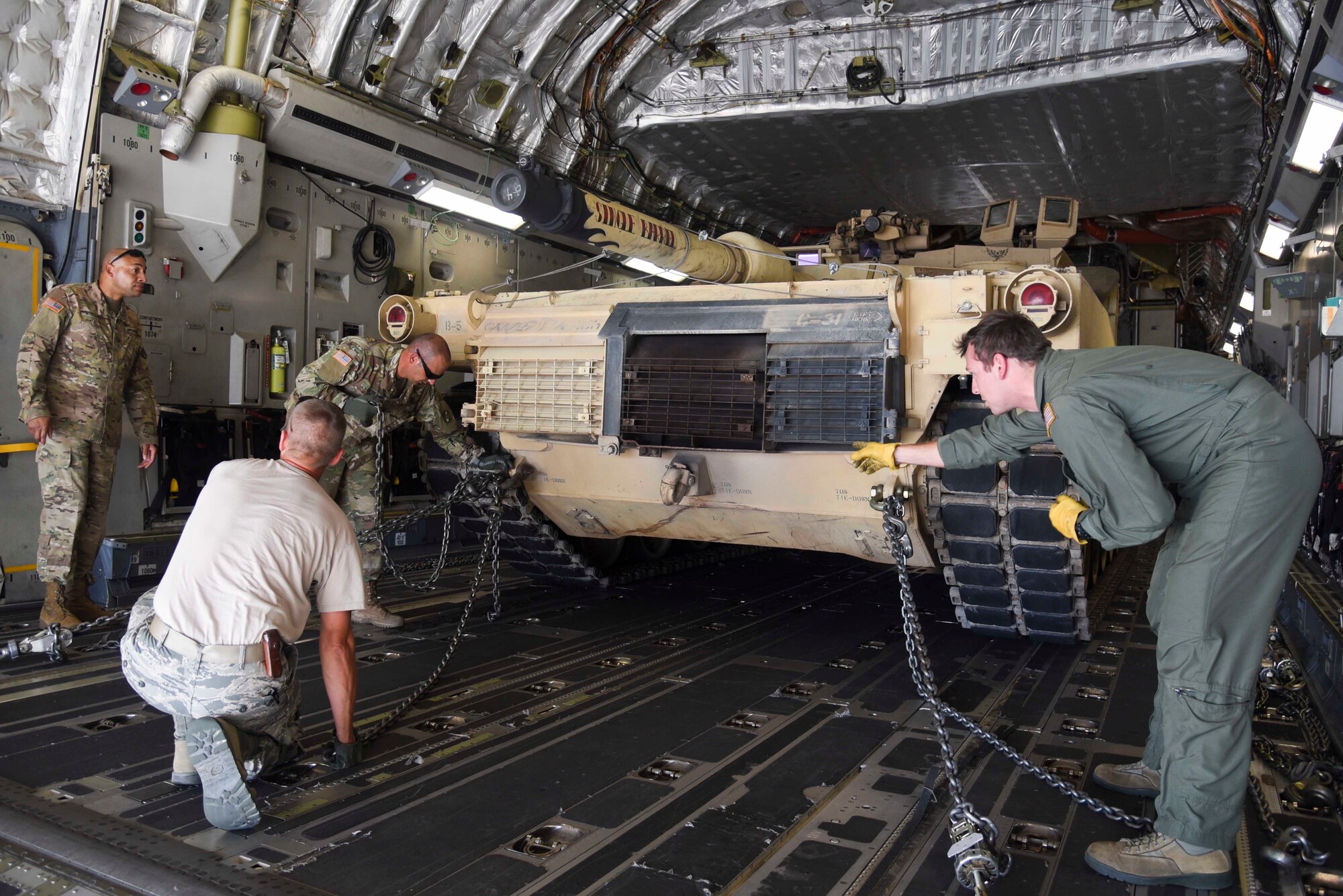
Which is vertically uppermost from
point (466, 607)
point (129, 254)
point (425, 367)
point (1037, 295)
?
point (129, 254)

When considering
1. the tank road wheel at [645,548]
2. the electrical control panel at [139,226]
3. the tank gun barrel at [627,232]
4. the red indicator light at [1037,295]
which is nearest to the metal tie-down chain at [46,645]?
the electrical control panel at [139,226]

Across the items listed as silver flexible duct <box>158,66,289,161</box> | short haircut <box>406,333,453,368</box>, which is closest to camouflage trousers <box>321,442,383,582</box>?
short haircut <box>406,333,453,368</box>

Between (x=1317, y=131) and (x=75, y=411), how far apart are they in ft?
24.7

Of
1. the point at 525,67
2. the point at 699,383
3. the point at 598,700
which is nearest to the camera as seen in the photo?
the point at 598,700

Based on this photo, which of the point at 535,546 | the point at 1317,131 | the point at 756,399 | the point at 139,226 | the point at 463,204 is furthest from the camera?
the point at 463,204

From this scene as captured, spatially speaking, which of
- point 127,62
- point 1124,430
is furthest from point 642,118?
point 1124,430

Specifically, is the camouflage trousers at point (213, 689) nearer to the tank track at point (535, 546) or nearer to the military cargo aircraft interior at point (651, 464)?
the military cargo aircraft interior at point (651, 464)

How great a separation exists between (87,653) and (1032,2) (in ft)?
24.7

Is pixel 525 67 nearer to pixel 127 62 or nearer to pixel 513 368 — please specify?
pixel 127 62

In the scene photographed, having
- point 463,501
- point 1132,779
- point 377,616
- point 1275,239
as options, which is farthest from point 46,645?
point 1275,239

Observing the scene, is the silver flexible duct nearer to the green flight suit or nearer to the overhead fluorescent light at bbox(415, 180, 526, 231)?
the overhead fluorescent light at bbox(415, 180, 526, 231)

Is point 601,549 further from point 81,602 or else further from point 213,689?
point 213,689

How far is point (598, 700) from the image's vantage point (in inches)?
170

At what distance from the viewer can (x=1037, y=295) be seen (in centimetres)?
443
